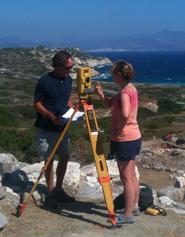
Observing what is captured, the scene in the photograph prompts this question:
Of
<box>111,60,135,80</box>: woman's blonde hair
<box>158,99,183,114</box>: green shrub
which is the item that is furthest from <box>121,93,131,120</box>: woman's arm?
<box>158,99,183,114</box>: green shrub

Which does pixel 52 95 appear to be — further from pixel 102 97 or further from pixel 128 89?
pixel 128 89

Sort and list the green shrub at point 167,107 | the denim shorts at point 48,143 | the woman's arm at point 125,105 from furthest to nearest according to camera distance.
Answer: the green shrub at point 167,107, the denim shorts at point 48,143, the woman's arm at point 125,105

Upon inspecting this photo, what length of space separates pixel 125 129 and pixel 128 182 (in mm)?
658

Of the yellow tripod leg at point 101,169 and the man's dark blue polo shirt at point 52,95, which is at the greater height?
the man's dark blue polo shirt at point 52,95

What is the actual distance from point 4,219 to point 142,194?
2043 mm

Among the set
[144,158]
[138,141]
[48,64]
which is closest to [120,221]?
[138,141]

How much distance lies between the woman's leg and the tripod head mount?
0.93 m

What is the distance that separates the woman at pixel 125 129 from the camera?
6.82 meters

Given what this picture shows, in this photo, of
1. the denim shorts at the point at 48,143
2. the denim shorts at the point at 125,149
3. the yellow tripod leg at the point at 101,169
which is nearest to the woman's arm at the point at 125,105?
the denim shorts at the point at 125,149

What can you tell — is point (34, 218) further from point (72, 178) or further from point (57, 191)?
point (72, 178)

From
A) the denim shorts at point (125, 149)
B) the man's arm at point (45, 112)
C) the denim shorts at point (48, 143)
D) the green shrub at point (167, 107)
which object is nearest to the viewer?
the denim shorts at point (125, 149)

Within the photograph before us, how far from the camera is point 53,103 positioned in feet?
24.3

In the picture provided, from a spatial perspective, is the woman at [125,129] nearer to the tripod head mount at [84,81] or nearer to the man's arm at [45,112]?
the tripod head mount at [84,81]

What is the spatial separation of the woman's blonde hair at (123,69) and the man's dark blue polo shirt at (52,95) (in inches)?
33.3
